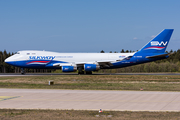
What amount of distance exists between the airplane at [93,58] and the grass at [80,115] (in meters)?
34.2

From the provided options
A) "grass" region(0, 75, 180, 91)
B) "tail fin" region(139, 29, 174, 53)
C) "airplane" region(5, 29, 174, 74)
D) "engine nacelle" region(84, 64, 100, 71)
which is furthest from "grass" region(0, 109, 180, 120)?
"tail fin" region(139, 29, 174, 53)

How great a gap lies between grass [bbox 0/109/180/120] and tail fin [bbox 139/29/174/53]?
37.8 metres

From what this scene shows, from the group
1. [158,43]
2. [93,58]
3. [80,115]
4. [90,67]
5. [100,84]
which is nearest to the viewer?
[80,115]

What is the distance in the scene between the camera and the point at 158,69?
244 ft

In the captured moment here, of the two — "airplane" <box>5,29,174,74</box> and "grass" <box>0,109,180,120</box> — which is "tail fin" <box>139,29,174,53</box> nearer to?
"airplane" <box>5,29,174,74</box>

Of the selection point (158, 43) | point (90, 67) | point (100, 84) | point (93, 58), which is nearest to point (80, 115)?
point (100, 84)

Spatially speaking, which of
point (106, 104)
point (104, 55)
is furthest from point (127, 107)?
point (104, 55)

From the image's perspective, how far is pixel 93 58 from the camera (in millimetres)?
47875

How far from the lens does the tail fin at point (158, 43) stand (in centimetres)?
4806

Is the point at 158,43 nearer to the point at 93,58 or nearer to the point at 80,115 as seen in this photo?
the point at 93,58

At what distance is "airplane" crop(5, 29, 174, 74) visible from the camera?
47.2m

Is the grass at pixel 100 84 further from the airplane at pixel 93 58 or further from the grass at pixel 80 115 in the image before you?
the airplane at pixel 93 58

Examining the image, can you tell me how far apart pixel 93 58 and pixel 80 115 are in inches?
1442

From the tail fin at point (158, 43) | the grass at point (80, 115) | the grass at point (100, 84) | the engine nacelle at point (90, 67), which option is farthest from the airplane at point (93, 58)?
the grass at point (80, 115)
